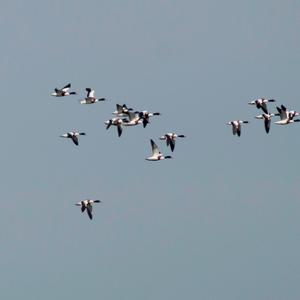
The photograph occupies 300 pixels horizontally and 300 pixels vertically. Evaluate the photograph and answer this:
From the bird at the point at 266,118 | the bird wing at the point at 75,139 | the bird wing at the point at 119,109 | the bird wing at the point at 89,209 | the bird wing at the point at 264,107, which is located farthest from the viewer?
the bird wing at the point at 89,209

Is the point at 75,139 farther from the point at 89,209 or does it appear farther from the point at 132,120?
the point at 89,209

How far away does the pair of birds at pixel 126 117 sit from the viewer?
440ft

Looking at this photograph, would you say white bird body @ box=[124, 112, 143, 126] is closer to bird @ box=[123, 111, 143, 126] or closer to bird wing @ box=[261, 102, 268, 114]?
bird @ box=[123, 111, 143, 126]

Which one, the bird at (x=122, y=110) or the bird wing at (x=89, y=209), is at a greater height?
the bird at (x=122, y=110)

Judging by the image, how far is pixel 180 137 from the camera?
138 m

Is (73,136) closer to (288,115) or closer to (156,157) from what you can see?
(156,157)

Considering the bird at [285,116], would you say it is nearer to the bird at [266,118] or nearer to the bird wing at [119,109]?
the bird at [266,118]

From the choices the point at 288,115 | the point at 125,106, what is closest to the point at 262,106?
the point at 288,115

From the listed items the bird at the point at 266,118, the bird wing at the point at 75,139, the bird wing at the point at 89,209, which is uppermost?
the bird at the point at 266,118

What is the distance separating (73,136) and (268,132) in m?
16.2

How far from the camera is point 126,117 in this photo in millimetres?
137250

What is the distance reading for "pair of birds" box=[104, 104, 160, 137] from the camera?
13400cm

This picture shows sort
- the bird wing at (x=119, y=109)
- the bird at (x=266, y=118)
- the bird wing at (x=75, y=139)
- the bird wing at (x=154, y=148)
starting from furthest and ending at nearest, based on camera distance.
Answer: the bird wing at (x=154, y=148)
the bird wing at (x=75, y=139)
the bird wing at (x=119, y=109)
the bird at (x=266, y=118)

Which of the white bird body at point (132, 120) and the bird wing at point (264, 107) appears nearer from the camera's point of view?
the bird wing at point (264, 107)
